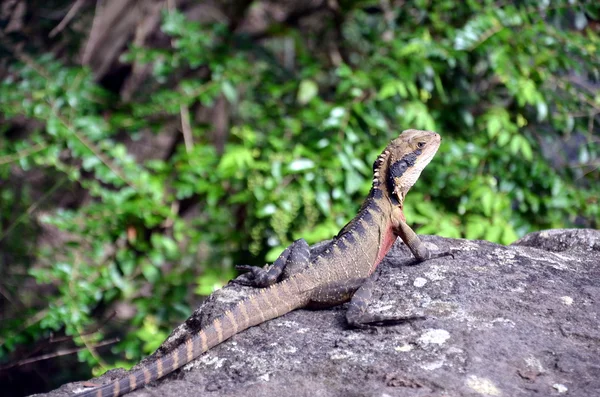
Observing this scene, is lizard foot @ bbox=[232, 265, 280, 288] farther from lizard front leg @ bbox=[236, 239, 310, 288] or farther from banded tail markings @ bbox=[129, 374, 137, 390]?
banded tail markings @ bbox=[129, 374, 137, 390]

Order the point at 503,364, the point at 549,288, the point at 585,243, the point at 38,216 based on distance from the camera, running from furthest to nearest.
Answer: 1. the point at 38,216
2. the point at 585,243
3. the point at 549,288
4. the point at 503,364

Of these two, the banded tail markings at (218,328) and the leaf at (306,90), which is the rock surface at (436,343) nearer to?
the banded tail markings at (218,328)

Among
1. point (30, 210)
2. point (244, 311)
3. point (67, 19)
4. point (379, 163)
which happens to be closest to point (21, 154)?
point (30, 210)

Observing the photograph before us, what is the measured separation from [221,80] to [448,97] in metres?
1.94

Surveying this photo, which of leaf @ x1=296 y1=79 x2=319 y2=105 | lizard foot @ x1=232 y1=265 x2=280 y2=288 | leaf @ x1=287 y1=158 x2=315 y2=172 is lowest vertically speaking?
lizard foot @ x1=232 y1=265 x2=280 y2=288

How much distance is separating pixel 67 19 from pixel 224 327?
4306 mm

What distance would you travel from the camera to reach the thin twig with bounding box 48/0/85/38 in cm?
586

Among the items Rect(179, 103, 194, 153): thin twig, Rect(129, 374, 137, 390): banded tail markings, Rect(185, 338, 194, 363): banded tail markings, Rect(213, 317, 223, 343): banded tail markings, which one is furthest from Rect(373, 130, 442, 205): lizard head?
Rect(179, 103, 194, 153): thin twig

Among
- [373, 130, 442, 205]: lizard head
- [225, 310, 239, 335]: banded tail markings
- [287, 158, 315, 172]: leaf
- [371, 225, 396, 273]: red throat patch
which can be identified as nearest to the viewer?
[225, 310, 239, 335]: banded tail markings

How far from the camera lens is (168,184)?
546 cm

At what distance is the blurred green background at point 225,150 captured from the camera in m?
4.82

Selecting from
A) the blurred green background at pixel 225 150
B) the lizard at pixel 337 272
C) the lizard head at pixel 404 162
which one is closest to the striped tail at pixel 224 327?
the lizard at pixel 337 272

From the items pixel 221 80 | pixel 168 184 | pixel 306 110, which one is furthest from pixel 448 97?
pixel 168 184

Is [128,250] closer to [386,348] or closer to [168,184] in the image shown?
[168,184]
